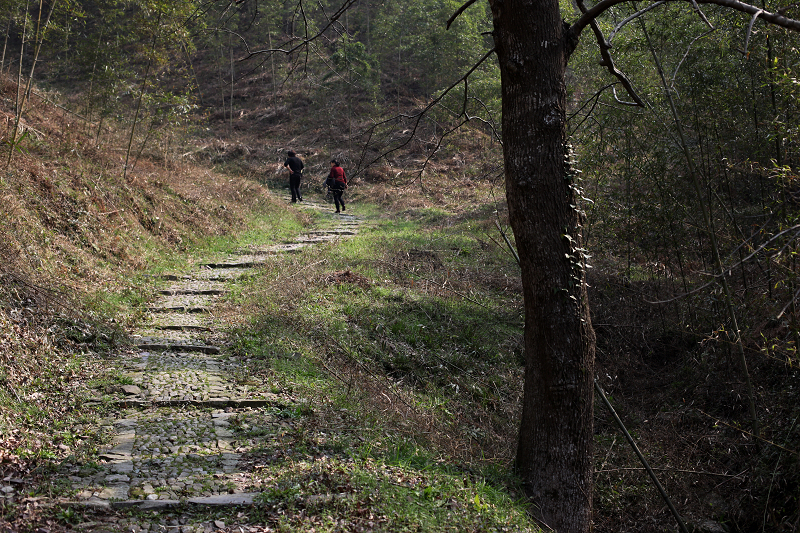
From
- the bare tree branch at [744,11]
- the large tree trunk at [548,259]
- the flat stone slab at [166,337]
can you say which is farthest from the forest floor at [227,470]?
the bare tree branch at [744,11]

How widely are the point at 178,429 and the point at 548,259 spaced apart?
3.17 m

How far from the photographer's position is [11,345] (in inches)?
189

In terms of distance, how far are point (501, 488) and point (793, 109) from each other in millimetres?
4625

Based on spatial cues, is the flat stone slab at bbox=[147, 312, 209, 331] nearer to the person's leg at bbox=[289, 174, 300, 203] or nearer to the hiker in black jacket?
the hiker in black jacket

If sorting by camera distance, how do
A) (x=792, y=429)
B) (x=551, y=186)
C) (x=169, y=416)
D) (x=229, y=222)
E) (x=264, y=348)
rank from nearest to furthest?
1. (x=551, y=186)
2. (x=169, y=416)
3. (x=792, y=429)
4. (x=264, y=348)
5. (x=229, y=222)

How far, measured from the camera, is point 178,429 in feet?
14.3

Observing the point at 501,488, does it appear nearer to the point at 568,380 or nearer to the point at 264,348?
A: the point at 568,380

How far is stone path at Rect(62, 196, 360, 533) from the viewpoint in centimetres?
338

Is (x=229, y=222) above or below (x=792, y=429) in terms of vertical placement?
above

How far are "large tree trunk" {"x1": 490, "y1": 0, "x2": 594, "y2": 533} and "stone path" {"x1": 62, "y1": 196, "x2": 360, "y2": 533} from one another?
2131mm

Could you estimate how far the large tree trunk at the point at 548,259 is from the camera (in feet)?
12.8

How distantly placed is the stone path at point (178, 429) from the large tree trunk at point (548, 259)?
213 cm

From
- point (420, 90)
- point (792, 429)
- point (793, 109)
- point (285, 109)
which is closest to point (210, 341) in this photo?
point (792, 429)

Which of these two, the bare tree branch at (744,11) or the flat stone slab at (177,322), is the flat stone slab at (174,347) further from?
the bare tree branch at (744,11)
